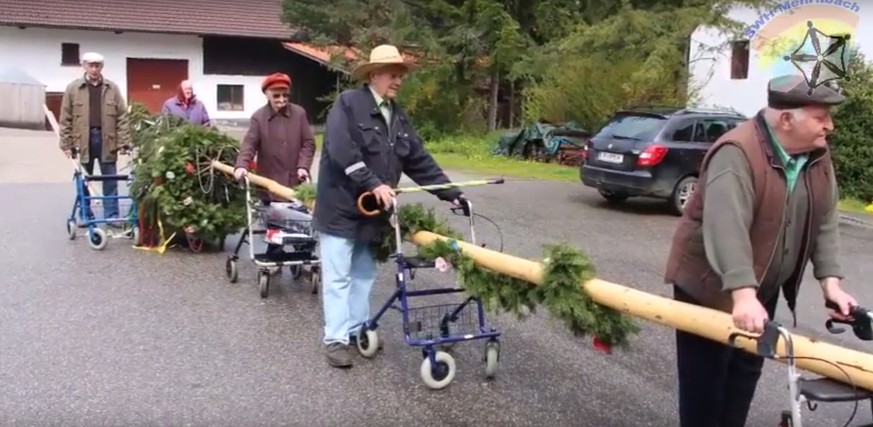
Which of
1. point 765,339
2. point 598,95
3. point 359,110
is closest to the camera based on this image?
point 765,339

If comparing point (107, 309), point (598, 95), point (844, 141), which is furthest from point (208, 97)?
point (107, 309)

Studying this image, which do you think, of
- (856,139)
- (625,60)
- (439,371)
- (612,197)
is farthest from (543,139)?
(439,371)

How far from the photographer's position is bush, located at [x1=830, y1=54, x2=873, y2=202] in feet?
54.0

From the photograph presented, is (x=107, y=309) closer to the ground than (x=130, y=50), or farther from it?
closer to the ground

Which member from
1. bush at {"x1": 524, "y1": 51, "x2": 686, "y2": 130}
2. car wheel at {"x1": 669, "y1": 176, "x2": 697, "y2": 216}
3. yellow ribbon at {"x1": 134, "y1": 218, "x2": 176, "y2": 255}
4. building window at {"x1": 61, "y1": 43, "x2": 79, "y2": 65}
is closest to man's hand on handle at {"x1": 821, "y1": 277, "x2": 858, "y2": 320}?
yellow ribbon at {"x1": 134, "y1": 218, "x2": 176, "y2": 255}

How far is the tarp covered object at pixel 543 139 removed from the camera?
901 inches

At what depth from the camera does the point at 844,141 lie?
16.8 m

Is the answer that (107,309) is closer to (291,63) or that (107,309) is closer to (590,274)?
(590,274)

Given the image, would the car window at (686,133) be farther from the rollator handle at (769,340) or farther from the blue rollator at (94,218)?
the rollator handle at (769,340)

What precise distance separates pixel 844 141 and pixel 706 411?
46.5ft

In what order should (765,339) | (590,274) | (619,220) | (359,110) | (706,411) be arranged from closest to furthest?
(765,339) < (706,411) < (590,274) < (359,110) < (619,220)

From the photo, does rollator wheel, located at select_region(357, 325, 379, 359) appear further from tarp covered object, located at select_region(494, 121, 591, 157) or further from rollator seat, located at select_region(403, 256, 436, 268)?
tarp covered object, located at select_region(494, 121, 591, 157)

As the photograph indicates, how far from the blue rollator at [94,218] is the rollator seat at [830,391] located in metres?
7.96

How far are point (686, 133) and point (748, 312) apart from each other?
450 inches
